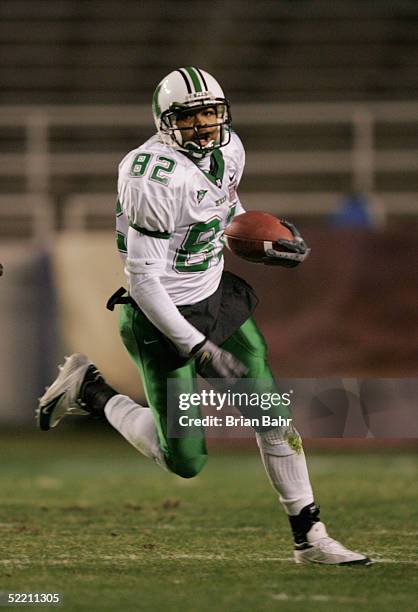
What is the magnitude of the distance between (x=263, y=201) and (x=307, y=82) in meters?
3.55

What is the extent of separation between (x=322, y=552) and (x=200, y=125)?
1.24 m

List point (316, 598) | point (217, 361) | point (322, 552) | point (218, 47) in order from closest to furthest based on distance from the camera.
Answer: point (316, 598) < point (217, 361) < point (322, 552) < point (218, 47)

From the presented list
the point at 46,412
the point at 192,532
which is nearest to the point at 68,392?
the point at 46,412

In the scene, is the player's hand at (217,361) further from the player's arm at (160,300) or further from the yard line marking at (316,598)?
the yard line marking at (316,598)

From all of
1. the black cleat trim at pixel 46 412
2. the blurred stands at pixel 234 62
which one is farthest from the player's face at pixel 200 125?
the blurred stands at pixel 234 62

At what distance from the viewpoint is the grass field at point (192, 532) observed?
3369mm

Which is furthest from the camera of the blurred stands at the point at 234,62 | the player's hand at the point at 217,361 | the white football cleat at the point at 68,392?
the blurred stands at the point at 234,62

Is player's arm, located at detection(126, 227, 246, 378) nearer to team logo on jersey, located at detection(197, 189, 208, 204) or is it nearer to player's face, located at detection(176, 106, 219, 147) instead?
team logo on jersey, located at detection(197, 189, 208, 204)

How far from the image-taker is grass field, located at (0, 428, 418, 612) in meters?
3.37

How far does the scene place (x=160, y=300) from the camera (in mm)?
3775

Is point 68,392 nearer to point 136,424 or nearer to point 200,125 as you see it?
point 136,424

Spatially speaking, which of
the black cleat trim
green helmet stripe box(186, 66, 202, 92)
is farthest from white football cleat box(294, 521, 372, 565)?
green helmet stripe box(186, 66, 202, 92)

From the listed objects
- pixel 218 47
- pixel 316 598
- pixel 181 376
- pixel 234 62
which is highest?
pixel 218 47

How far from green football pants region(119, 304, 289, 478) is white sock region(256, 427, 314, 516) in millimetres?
80
